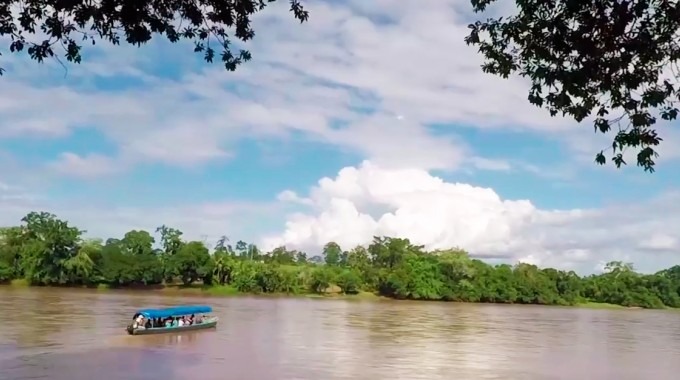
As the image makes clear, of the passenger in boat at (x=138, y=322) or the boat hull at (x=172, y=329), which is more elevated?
the passenger in boat at (x=138, y=322)

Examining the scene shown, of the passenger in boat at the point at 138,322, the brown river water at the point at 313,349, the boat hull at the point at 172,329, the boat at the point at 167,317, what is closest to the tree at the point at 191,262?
the brown river water at the point at 313,349

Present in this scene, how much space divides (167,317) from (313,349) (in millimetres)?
6137

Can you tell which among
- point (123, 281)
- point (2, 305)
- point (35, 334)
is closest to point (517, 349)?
point (35, 334)

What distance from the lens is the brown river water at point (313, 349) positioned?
52.2ft

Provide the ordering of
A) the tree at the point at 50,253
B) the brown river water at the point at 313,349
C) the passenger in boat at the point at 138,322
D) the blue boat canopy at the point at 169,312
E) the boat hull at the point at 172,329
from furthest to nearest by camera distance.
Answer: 1. the tree at the point at 50,253
2. the blue boat canopy at the point at 169,312
3. the passenger in boat at the point at 138,322
4. the boat hull at the point at 172,329
5. the brown river water at the point at 313,349

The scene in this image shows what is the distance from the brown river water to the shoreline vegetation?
16094mm

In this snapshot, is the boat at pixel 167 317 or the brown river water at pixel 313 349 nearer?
the brown river water at pixel 313 349

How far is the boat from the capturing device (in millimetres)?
22094

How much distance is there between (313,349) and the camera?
20344mm

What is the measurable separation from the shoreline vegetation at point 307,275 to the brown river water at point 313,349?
16.1 metres

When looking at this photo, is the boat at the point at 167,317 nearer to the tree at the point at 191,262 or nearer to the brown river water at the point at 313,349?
the brown river water at the point at 313,349

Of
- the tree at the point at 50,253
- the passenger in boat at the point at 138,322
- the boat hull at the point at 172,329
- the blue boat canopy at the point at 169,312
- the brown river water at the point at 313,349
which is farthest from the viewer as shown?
the tree at the point at 50,253

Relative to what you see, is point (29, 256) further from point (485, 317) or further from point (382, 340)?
point (382, 340)

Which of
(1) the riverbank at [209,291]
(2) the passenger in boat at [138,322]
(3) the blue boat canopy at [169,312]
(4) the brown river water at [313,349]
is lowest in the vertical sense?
(4) the brown river water at [313,349]
